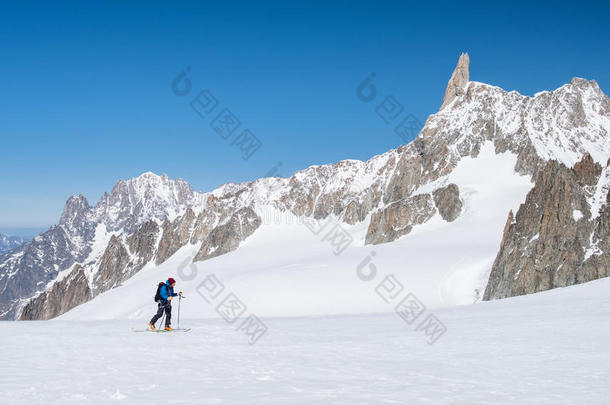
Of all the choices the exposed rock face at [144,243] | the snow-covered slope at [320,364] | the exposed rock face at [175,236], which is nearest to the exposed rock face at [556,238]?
the snow-covered slope at [320,364]

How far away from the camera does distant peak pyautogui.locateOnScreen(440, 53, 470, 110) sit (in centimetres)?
14575

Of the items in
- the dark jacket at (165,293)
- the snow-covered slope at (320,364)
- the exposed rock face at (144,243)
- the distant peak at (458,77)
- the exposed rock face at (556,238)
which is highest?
the distant peak at (458,77)

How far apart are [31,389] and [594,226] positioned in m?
39.9

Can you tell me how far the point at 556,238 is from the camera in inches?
1572

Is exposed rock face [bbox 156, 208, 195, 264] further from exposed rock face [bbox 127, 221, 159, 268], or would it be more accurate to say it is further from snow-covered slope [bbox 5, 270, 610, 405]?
snow-covered slope [bbox 5, 270, 610, 405]

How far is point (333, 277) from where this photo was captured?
58.3 metres

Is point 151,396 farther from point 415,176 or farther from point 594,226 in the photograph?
point 415,176

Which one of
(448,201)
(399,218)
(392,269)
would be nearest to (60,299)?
(399,218)

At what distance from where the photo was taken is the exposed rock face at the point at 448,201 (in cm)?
9481

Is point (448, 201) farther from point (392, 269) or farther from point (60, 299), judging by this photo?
point (60, 299)

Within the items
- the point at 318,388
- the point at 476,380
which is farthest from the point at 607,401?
the point at 318,388

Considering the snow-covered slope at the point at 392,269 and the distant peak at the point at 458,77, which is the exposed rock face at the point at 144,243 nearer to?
the snow-covered slope at the point at 392,269

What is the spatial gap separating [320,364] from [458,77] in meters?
148

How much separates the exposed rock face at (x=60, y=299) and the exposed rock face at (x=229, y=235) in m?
51.9
